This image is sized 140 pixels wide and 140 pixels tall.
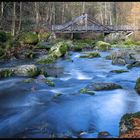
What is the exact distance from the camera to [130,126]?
6691mm

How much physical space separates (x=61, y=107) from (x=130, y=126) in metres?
3.30

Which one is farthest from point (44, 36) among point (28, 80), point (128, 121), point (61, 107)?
point (128, 121)

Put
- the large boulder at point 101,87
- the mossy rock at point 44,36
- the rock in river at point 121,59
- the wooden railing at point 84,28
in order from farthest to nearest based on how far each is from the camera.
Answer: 1. the wooden railing at point 84,28
2. the mossy rock at point 44,36
3. the rock in river at point 121,59
4. the large boulder at point 101,87

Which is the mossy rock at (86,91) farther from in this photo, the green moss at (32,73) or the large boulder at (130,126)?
the large boulder at (130,126)

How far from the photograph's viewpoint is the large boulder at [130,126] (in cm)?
636

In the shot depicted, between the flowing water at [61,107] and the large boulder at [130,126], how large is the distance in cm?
40

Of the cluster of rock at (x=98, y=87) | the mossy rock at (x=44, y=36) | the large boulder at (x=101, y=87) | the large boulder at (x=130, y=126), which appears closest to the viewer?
the large boulder at (x=130, y=126)

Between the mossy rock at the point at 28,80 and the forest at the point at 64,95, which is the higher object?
the mossy rock at the point at 28,80

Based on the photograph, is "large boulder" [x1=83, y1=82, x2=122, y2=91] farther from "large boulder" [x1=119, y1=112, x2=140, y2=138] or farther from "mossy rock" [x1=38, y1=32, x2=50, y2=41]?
"mossy rock" [x1=38, y1=32, x2=50, y2=41]

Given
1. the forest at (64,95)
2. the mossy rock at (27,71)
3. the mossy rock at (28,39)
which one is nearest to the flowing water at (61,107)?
the forest at (64,95)

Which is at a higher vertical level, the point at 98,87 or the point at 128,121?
the point at 128,121

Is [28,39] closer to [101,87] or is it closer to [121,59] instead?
[121,59]

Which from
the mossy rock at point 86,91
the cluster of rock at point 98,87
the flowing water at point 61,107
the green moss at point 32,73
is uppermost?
the green moss at point 32,73

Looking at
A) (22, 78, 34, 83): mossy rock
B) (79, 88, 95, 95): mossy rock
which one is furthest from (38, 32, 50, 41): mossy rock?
(79, 88, 95, 95): mossy rock
